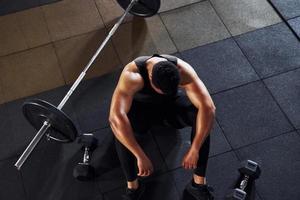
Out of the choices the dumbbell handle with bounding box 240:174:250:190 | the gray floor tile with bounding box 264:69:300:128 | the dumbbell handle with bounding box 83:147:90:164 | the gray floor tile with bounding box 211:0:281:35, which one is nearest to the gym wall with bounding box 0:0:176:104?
the gray floor tile with bounding box 211:0:281:35

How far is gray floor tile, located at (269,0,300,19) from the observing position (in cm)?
317

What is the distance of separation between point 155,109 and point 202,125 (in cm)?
30

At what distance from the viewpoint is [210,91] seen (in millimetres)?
2838

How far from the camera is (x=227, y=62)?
297 cm

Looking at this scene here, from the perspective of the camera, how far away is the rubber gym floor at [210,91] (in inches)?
98.4

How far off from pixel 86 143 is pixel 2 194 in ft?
1.95

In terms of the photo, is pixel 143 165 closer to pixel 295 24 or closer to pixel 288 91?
pixel 288 91

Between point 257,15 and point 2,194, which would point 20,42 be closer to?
point 2,194

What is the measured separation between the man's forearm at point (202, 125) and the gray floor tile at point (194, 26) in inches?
39.9

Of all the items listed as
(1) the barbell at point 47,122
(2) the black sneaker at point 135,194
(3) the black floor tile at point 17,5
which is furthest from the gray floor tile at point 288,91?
(3) the black floor tile at point 17,5

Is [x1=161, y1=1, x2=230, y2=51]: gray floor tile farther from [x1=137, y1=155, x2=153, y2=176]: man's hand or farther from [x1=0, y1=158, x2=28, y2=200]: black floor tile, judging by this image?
[x1=0, y1=158, x2=28, y2=200]: black floor tile

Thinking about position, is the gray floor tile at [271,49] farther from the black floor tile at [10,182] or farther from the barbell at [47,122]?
the black floor tile at [10,182]

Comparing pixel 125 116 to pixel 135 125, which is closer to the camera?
pixel 125 116

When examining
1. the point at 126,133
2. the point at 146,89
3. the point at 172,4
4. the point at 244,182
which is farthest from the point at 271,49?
the point at 126,133
